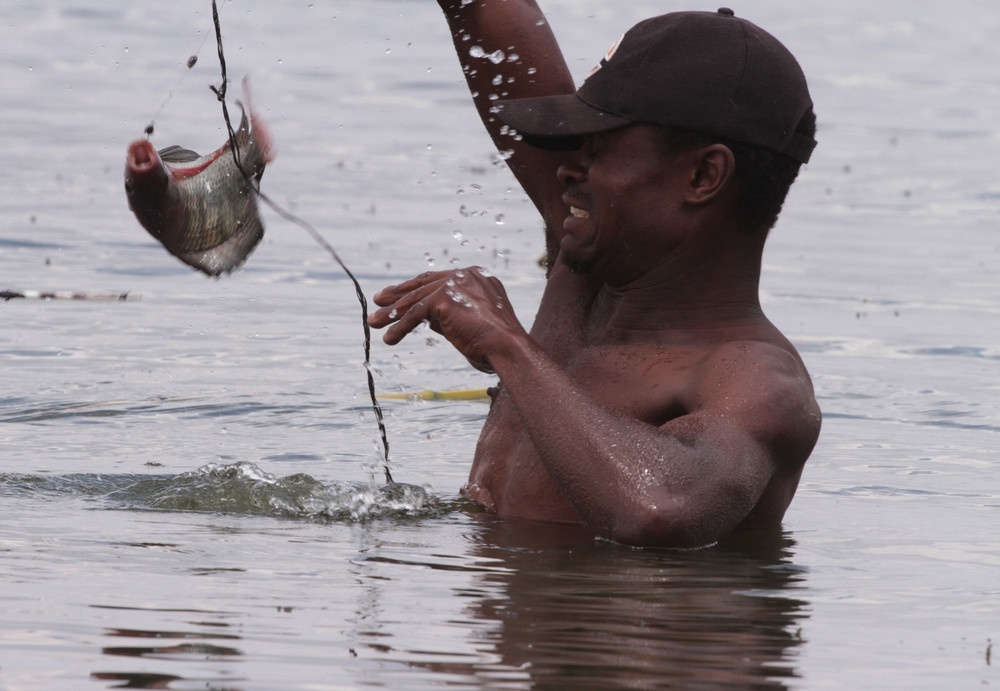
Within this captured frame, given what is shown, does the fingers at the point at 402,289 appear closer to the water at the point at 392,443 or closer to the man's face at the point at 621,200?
the man's face at the point at 621,200

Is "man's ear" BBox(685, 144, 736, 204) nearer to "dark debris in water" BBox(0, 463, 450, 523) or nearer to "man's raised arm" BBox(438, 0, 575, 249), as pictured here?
"man's raised arm" BBox(438, 0, 575, 249)

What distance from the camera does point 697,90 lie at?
440 centimetres

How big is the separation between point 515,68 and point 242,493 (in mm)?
1431

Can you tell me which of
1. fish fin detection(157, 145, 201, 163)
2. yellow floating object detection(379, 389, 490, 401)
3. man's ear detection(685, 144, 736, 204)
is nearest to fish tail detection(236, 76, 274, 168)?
fish fin detection(157, 145, 201, 163)

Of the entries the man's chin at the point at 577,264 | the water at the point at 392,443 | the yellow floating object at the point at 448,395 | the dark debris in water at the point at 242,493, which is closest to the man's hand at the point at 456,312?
the man's chin at the point at 577,264

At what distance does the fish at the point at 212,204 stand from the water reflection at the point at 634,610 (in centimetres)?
99

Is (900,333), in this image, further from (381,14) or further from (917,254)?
(381,14)

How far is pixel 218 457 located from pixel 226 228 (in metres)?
1.70

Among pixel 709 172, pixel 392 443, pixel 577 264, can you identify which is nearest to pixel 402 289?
pixel 577 264

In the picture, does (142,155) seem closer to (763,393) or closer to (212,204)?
(212,204)

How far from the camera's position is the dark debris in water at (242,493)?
5172 mm

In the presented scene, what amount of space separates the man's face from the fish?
0.81 metres

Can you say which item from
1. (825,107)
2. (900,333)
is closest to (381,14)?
(825,107)

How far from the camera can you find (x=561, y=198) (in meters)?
5.07
